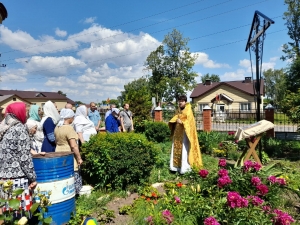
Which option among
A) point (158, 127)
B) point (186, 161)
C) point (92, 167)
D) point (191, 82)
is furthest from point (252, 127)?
point (191, 82)

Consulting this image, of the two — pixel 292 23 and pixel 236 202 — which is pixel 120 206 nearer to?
pixel 236 202

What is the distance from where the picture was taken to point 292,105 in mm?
6605

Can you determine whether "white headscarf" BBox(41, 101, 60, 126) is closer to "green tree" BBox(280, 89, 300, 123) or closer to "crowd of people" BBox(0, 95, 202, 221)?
"crowd of people" BBox(0, 95, 202, 221)

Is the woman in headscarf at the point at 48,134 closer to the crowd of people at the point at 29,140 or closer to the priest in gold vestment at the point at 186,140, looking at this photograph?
the crowd of people at the point at 29,140

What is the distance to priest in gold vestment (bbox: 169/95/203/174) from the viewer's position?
5121 mm

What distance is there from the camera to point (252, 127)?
5.14 metres

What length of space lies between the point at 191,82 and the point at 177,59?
132 inches

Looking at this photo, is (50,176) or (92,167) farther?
(92,167)

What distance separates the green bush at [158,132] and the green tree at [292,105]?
453 centimetres

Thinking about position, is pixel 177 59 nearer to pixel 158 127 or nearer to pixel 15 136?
pixel 158 127

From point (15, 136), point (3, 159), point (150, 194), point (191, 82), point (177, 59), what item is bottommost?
point (150, 194)

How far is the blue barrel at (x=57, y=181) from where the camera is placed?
9.62ft

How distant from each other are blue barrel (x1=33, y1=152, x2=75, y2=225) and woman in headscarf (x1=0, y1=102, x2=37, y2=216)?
0.22 meters

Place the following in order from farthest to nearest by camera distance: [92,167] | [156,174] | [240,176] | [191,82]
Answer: [191,82] → [156,174] → [92,167] → [240,176]
